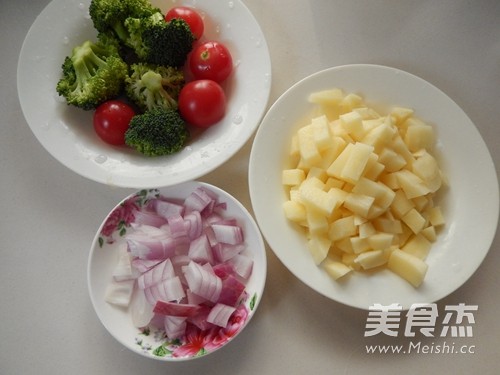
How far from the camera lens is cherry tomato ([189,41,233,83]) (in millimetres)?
1339

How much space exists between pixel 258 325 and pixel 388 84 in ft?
2.74

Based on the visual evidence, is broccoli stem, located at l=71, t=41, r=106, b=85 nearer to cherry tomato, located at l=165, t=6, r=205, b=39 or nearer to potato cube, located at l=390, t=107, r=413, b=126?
cherry tomato, located at l=165, t=6, r=205, b=39

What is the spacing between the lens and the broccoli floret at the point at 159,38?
1293 millimetres

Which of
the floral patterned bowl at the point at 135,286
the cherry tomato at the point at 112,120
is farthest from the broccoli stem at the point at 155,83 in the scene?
the floral patterned bowl at the point at 135,286

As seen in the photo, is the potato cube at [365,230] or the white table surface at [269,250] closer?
the potato cube at [365,230]

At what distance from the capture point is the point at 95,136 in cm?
140

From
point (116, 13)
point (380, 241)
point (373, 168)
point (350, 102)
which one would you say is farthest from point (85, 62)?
point (380, 241)

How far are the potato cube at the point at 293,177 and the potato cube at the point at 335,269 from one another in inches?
9.6

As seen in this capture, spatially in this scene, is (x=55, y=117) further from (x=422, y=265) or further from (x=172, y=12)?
(x=422, y=265)

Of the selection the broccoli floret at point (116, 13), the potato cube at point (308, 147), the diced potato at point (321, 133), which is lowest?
the potato cube at point (308, 147)

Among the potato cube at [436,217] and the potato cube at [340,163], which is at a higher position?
the potato cube at [340,163]

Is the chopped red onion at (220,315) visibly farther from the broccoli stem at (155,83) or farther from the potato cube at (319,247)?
the broccoli stem at (155,83)

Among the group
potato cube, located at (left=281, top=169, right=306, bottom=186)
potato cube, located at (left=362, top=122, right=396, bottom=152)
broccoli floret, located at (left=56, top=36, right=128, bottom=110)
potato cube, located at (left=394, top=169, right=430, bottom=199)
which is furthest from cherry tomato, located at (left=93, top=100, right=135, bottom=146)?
potato cube, located at (left=394, top=169, right=430, bottom=199)

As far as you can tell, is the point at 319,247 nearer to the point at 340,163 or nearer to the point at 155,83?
the point at 340,163
